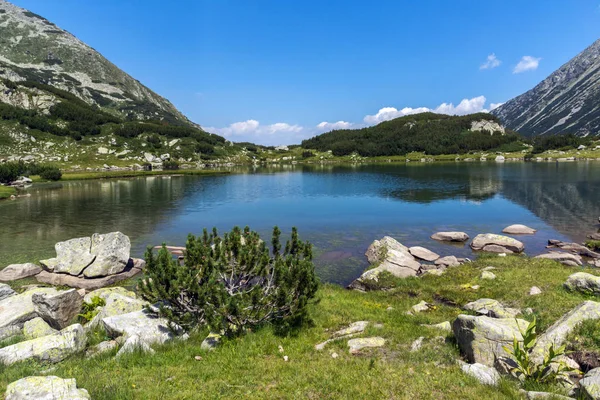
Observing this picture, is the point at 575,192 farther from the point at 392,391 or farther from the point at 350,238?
the point at 392,391

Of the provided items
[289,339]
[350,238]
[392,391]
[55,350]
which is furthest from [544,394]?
[350,238]

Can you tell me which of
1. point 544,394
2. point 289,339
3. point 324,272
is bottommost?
point 324,272

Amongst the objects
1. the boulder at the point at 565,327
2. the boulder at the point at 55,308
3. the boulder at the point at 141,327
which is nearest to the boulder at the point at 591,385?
the boulder at the point at 565,327

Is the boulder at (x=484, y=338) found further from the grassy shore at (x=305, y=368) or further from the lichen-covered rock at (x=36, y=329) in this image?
the lichen-covered rock at (x=36, y=329)

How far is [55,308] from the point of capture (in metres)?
17.3

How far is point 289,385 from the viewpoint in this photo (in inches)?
395

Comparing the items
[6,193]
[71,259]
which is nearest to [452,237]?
[71,259]

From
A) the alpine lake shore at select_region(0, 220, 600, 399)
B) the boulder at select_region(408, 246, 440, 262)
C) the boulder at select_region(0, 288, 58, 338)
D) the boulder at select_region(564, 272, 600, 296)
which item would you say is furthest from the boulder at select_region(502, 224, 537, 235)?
the boulder at select_region(0, 288, 58, 338)

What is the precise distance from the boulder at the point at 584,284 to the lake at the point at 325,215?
593 inches

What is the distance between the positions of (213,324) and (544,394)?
35.1ft

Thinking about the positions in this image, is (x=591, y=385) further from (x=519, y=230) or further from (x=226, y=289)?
(x=519, y=230)

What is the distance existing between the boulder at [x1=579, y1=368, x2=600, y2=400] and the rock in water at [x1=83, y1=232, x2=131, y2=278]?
31406 mm

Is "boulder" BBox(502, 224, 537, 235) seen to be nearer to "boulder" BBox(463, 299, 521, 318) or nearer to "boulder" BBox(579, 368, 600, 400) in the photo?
"boulder" BBox(463, 299, 521, 318)

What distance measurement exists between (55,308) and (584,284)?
28931mm
